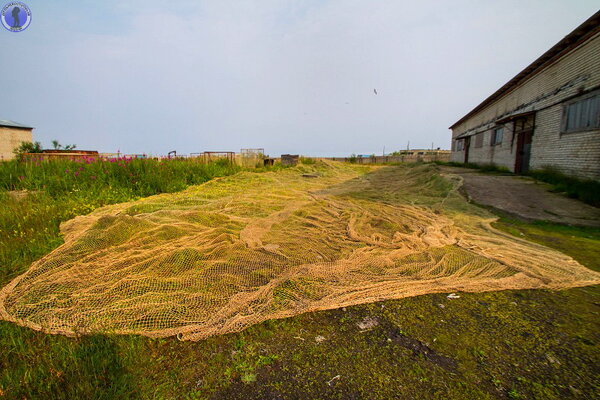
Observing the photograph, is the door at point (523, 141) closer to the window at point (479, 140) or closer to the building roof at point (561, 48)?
the building roof at point (561, 48)

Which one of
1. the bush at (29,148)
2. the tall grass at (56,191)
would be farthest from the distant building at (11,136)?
the tall grass at (56,191)

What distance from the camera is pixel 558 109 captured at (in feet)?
27.8

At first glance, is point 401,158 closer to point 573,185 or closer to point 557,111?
point 557,111

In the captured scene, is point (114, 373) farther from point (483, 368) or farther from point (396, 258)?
point (396, 258)

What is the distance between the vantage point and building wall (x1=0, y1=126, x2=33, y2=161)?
854 inches

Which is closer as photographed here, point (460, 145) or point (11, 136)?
point (460, 145)

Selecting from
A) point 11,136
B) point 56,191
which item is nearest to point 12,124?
point 11,136

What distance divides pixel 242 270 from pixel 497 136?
15939 mm

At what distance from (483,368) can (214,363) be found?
1.47 metres

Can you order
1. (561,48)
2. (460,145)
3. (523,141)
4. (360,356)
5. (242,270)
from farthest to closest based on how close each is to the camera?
(460,145), (523,141), (561,48), (242,270), (360,356)

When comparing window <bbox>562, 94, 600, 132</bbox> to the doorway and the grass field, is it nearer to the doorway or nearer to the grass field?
the doorway

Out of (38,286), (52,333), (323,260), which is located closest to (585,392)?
(323,260)

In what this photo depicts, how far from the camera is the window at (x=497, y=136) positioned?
1288 cm

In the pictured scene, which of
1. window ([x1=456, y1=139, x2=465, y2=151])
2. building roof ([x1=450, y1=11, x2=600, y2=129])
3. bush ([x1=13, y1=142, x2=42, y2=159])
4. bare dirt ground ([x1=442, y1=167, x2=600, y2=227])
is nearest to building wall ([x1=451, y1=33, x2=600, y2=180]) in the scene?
building roof ([x1=450, y1=11, x2=600, y2=129])
